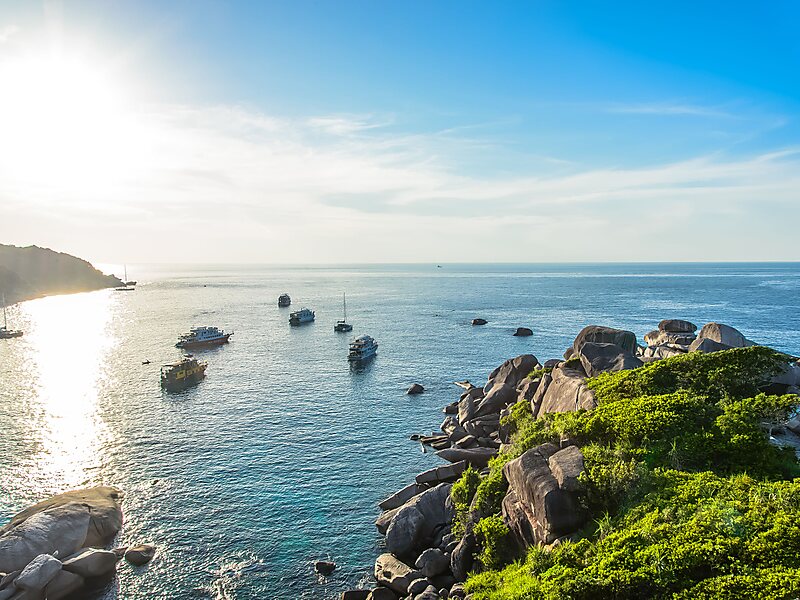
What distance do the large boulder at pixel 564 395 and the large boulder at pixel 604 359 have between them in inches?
41.1

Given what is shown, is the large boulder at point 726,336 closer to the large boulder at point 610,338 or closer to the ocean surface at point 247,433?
the large boulder at point 610,338

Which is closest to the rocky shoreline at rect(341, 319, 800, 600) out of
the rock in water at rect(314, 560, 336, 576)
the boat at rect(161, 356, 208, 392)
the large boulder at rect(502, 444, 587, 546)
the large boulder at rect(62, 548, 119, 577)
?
the large boulder at rect(502, 444, 587, 546)

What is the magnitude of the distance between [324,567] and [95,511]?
18290 millimetres

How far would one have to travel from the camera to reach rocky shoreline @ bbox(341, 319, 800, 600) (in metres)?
22.7

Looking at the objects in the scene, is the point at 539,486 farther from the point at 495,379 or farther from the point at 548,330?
the point at 548,330

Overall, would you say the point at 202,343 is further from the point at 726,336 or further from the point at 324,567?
the point at 726,336

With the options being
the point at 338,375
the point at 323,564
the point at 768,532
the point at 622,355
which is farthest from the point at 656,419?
the point at 338,375

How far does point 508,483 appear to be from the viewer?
27406mm

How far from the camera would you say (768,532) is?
16.0 metres

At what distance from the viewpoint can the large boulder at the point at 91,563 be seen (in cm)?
3106

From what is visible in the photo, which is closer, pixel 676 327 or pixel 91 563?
pixel 91 563

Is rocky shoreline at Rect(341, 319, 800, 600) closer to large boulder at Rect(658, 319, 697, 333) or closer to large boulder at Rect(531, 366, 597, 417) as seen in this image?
large boulder at Rect(531, 366, 597, 417)

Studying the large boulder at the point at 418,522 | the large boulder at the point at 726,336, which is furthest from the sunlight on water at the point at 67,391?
the large boulder at the point at 726,336

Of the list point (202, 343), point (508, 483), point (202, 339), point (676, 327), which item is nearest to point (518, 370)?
point (508, 483)
